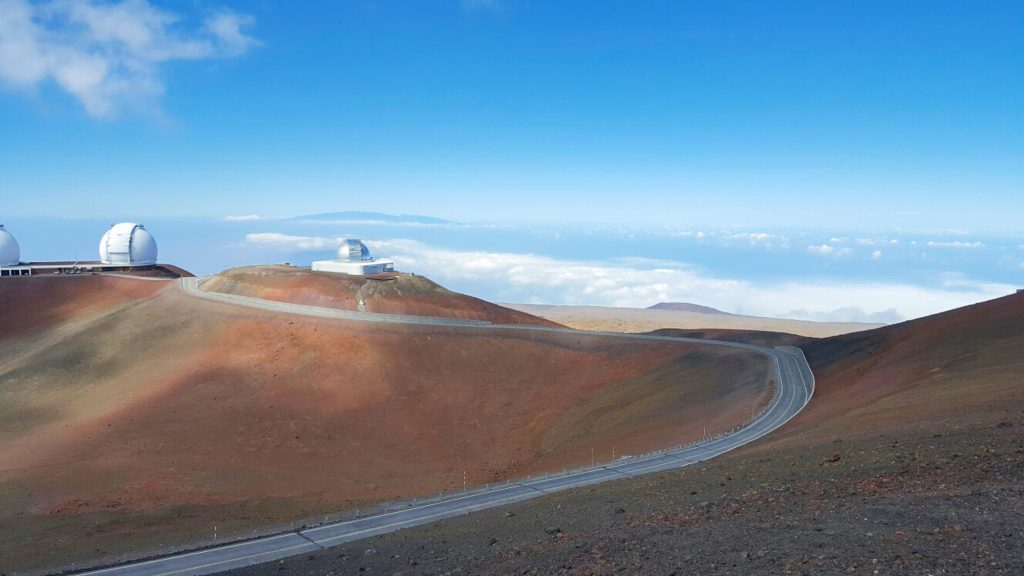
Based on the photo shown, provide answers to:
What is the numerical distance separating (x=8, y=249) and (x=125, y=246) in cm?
1091

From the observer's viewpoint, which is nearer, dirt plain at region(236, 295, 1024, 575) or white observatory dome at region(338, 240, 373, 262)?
dirt plain at region(236, 295, 1024, 575)

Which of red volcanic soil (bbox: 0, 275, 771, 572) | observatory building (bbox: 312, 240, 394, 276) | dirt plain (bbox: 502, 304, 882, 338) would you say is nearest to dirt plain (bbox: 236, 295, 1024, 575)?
red volcanic soil (bbox: 0, 275, 771, 572)

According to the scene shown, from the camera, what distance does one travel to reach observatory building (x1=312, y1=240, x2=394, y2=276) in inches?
2341

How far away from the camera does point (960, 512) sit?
1045cm

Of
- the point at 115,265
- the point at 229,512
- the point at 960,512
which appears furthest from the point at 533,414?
the point at 115,265

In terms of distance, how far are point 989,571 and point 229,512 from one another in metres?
23.1

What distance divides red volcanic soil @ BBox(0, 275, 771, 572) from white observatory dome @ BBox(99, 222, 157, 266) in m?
20.4

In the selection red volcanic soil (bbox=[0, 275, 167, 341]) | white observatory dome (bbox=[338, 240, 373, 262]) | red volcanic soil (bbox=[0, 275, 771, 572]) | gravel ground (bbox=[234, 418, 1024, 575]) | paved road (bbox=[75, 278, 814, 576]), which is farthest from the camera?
white observatory dome (bbox=[338, 240, 373, 262])

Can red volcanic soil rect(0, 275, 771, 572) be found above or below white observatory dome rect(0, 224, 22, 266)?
below

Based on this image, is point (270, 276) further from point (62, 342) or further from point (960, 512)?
point (960, 512)

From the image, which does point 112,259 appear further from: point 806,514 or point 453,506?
point 806,514

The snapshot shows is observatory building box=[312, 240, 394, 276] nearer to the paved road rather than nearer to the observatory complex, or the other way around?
the observatory complex

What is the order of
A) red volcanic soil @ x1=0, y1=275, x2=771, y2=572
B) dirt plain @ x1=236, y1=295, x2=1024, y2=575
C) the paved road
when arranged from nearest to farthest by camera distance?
dirt plain @ x1=236, y1=295, x2=1024, y2=575 → the paved road → red volcanic soil @ x1=0, y1=275, x2=771, y2=572

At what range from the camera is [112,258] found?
225 feet
